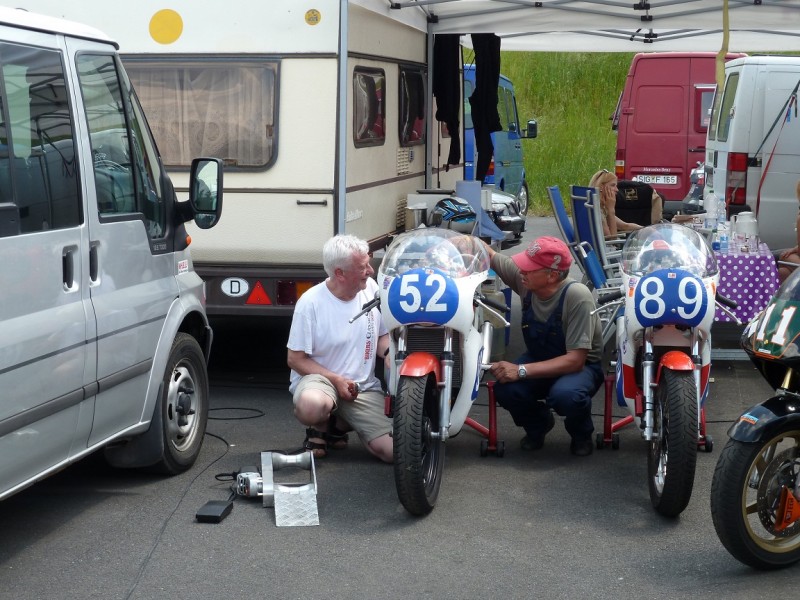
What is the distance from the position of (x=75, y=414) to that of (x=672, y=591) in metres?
2.42

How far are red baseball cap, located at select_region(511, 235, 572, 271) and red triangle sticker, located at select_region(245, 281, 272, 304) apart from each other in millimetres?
1959

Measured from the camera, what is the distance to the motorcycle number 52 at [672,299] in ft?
17.6

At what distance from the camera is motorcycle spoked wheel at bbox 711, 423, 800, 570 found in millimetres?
4340

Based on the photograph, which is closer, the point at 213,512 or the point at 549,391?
the point at 213,512

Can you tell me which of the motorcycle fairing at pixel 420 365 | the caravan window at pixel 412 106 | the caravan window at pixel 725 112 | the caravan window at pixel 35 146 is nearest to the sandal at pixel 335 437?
the motorcycle fairing at pixel 420 365

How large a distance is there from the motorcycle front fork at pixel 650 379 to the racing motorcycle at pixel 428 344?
79 cm

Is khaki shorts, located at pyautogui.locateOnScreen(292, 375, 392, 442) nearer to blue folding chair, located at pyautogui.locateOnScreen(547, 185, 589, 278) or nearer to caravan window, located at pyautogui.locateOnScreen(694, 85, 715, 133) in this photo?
blue folding chair, located at pyautogui.locateOnScreen(547, 185, 589, 278)

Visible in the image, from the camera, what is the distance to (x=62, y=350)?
4535 mm

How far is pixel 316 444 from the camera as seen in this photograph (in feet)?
20.2

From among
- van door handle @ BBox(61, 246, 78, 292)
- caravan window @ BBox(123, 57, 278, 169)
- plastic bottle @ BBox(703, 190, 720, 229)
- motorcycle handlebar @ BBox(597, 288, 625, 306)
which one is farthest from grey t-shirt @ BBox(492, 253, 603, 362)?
plastic bottle @ BBox(703, 190, 720, 229)

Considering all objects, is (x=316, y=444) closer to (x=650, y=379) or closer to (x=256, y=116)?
(x=650, y=379)

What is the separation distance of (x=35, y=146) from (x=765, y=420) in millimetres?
2934

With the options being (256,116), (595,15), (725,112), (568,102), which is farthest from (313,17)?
(568,102)

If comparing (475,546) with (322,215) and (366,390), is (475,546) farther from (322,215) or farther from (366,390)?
(322,215)
